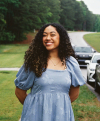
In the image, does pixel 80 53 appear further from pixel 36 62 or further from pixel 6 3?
pixel 6 3

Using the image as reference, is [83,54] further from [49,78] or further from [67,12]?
[67,12]

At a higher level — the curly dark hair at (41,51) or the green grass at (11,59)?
the curly dark hair at (41,51)

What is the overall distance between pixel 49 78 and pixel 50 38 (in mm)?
447

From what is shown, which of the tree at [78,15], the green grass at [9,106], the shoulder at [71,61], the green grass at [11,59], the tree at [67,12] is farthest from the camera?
the tree at [78,15]

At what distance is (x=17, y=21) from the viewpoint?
44500 millimetres

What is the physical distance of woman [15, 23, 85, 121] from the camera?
7.55 feet

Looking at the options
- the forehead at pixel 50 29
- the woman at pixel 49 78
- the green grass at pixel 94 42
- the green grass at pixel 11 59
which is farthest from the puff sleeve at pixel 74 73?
the green grass at pixel 94 42

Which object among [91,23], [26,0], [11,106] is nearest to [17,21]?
[26,0]

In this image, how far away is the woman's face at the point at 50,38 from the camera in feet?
8.18

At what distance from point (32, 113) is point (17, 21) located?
43.4 metres

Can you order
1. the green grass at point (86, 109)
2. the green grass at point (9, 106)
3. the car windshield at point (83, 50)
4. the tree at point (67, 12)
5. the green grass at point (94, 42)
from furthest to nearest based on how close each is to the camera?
the tree at point (67, 12) → the green grass at point (94, 42) → the car windshield at point (83, 50) → the green grass at point (9, 106) → the green grass at point (86, 109)

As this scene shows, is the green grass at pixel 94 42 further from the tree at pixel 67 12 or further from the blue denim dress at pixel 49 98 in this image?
the tree at pixel 67 12

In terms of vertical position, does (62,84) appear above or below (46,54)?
below

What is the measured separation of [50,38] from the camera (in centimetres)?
248
